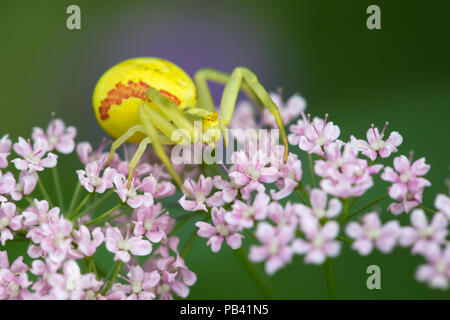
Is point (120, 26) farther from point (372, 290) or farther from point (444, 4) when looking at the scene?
point (372, 290)

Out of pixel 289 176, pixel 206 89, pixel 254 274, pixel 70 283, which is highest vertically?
pixel 206 89

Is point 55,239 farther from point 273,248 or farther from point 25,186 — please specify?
point 273,248

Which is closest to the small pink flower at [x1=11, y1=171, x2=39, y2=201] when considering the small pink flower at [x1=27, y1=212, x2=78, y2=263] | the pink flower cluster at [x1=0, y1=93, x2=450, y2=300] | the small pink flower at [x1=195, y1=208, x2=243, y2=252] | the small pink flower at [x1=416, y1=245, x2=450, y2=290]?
the pink flower cluster at [x1=0, y1=93, x2=450, y2=300]

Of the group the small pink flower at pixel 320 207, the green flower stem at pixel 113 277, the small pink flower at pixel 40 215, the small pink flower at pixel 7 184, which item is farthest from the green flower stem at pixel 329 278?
the small pink flower at pixel 7 184

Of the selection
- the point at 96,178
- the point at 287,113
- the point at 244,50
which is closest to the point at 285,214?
the point at 96,178

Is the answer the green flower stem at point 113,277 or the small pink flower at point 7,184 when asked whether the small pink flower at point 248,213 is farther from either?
the small pink flower at point 7,184

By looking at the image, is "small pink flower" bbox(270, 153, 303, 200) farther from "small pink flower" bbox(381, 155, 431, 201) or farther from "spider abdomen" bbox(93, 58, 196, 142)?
"spider abdomen" bbox(93, 58, 196, 142)
